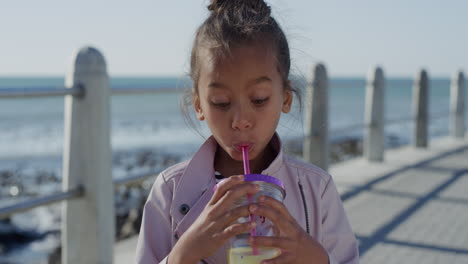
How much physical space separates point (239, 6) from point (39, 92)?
1.45m

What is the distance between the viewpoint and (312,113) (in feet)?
16.9

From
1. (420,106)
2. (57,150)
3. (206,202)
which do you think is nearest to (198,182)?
(206,202)

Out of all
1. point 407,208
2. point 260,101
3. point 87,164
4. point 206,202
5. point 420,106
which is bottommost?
point 407,208

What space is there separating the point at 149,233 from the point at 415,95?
22.8 ft

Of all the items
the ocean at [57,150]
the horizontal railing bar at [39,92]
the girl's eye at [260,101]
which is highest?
the girl's eye at [260,101]

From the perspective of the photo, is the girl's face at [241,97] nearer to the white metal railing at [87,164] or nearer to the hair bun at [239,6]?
the hair bun at [239,6]

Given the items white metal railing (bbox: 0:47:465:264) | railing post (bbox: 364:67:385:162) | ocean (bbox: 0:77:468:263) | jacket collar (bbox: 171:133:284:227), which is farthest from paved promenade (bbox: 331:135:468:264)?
jacket collar (bbox: 171:133:284:227)

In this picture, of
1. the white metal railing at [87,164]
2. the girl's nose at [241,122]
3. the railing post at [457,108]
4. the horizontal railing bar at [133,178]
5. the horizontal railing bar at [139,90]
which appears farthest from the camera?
the railing post at [457,108]

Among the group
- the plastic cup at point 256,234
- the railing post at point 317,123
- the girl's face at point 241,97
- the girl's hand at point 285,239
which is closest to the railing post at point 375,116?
the railing post at point 317,123

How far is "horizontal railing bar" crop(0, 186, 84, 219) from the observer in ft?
8.00

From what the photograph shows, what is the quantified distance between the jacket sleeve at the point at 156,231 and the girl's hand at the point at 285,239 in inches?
14.1

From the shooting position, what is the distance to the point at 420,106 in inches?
307

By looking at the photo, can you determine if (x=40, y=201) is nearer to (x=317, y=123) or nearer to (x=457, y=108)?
(x=317, y=123)

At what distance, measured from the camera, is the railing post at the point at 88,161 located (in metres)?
2.72
